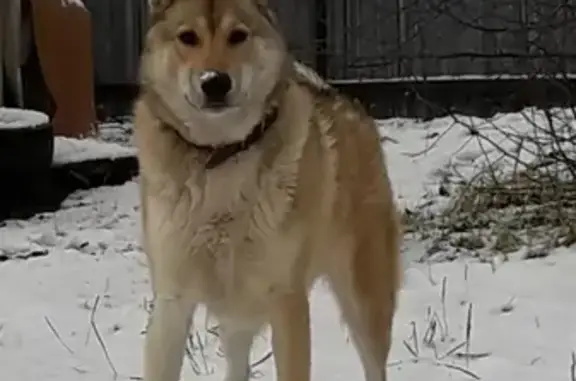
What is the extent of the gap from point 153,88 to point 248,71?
26 centimetres

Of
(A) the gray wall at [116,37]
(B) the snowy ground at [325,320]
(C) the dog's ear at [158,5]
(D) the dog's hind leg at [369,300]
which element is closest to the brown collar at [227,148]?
(C) the dog's ear at [158,5]

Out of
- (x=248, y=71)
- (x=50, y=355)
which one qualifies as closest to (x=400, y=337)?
(x=50, y=355)

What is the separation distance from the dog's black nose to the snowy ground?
1227mm

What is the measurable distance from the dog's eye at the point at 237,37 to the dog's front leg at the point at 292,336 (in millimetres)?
636

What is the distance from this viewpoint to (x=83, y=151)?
7.11 meters

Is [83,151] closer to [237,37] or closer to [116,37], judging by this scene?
[116,37]

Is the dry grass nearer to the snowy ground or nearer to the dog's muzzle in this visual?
the snowy ground

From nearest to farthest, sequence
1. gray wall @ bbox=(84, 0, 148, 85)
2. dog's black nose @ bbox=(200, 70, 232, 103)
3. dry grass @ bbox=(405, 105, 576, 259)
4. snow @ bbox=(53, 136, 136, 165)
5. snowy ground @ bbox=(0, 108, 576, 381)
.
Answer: dog's black nose @ bbox=(200, 70, 232, 103), snowy ground @ bbox=(0, 108, 576, 381), dry grass @ bbox=(405, 105, 576, 259), snow @ bbox=(53, 136, 136, 165), gray wall @ bbox=(84, 0, 148, 85)

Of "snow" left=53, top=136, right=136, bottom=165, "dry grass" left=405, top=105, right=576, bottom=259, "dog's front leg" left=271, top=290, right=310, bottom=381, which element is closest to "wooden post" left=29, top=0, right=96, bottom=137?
"snow" left=53, top=136, right=136, bottom=165

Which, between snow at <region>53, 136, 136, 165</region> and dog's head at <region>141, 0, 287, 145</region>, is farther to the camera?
snow at <region>53, 136, 136, 165</region>

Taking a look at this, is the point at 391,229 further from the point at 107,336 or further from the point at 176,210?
the point at 107,336

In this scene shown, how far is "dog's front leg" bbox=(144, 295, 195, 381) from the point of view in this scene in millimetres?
2916

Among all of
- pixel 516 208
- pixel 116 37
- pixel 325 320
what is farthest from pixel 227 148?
pixel 116 37

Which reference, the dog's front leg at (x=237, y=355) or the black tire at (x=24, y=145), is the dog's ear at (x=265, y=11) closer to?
the dog's front leg at (x=237, y=355)
